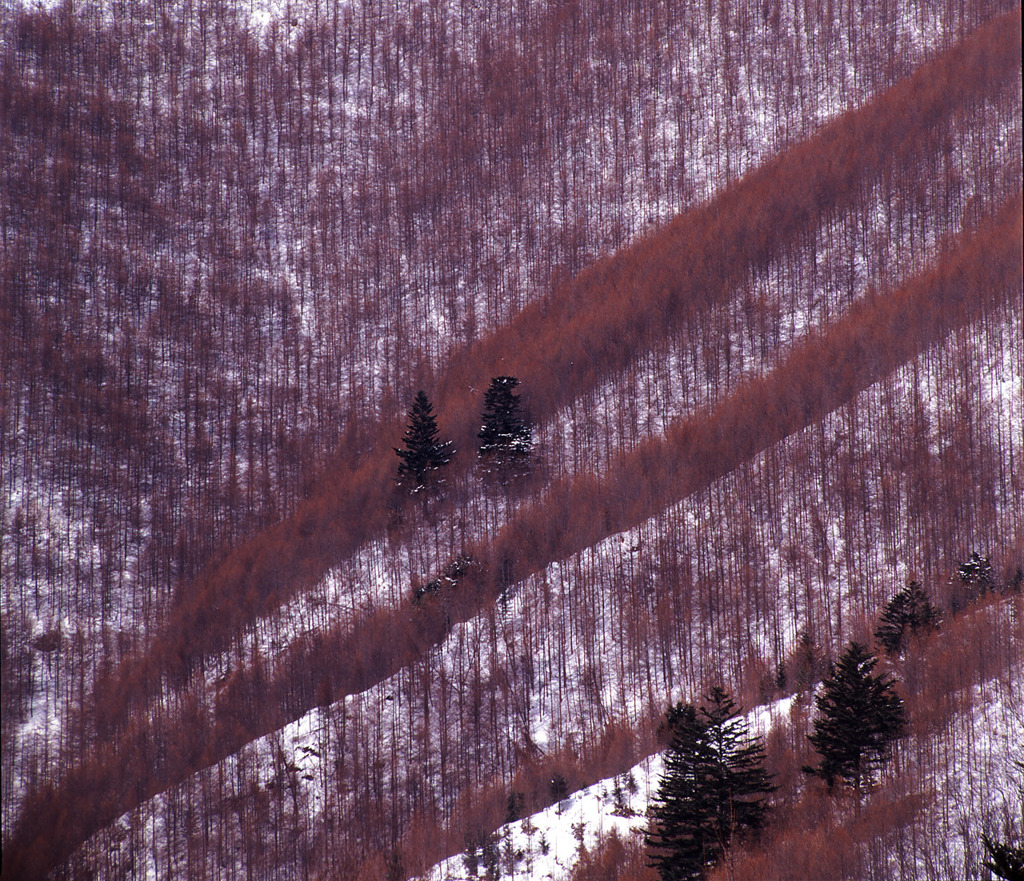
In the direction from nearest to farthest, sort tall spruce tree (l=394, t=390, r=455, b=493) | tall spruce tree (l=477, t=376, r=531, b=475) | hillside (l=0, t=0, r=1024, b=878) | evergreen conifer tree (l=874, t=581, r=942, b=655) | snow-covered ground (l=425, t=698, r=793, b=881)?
snow-covered ground (l=425, t=698, r=793, b=881) → evergreen conifer tree (l=874, t=581, r=942, b=655) → hillside (l=0, t=0, r=1024, b=878) → tall spruce tree (l=394, t=390, r=455, b=493) → tall spruce tree (l=477, t=376, r=531, b=475)

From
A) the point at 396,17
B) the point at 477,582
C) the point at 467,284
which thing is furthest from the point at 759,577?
the point at 396,17

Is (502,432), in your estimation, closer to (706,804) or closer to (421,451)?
(421,451)

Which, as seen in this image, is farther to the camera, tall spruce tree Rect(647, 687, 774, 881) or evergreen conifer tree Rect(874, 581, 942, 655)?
evergreen conifer tree Rect(874, 581, 942, 655)

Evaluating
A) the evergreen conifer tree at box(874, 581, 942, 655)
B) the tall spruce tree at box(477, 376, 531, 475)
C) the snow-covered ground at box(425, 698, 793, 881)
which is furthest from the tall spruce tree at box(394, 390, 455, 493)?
the evergreen conifer tree at box(874, 581, 942, 655)

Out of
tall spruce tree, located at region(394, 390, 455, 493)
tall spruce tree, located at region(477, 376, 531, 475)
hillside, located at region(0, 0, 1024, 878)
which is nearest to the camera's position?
hillside, located at region(0, 0, 1024, 878)

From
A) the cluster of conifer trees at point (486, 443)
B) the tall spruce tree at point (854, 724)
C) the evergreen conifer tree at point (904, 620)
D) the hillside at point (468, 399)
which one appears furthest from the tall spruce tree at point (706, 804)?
the cluster of conifer trees at point (486, 443)

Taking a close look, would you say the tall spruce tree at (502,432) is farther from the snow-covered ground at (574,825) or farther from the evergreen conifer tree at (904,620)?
the evergreen conifer tree at (904,620)

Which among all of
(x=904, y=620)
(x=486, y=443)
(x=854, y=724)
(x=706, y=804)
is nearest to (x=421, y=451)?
(x=486, y=443)

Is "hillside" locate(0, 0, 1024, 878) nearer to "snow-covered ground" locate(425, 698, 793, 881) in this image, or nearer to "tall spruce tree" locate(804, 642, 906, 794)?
"tall spruce tree" locate(804, 642, 906, 794)

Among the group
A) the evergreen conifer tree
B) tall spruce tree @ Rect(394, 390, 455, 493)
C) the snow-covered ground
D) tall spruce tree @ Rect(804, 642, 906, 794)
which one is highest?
tall spruce tree @ Rect(394, 390, 455, 493)
